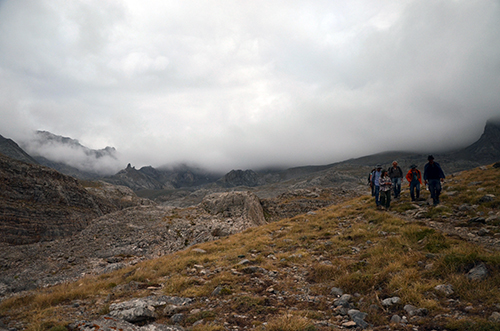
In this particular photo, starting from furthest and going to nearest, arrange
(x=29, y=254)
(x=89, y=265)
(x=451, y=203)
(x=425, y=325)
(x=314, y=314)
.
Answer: (x=29, y=254), (x=89, y=265), (x=451, y=203), (x=314, y=314), (x=425, y=325)

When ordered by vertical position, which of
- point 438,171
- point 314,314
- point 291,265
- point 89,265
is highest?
point 438,171

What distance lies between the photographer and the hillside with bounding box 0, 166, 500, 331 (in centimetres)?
600

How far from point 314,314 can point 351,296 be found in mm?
1718

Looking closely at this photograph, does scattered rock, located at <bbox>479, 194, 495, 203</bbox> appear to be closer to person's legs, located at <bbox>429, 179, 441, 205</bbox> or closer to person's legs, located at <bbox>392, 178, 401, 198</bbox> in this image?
person's legs, located at <bbox>429, 179, 441, 205</bbox>

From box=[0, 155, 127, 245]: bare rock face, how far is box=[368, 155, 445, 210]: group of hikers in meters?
57.7

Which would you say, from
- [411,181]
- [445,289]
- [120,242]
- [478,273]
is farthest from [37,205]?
[478,273]

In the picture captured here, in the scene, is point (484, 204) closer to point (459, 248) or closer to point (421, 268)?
point (459, 248)

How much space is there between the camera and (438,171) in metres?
16.5

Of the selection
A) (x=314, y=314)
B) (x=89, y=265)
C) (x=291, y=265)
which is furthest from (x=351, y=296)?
(x=89, y=265)

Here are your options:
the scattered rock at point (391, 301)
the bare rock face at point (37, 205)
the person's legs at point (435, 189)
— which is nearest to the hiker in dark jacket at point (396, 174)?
the person's legs at point (435, 189)

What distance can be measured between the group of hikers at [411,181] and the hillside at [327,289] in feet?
7.39

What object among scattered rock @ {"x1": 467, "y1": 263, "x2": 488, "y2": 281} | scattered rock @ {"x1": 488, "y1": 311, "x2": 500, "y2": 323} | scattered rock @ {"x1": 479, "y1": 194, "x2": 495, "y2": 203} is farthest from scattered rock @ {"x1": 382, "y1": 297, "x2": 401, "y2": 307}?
scattered rock @ {"x1": 479, "y1": 194, "x2": 495, "y2": 203}

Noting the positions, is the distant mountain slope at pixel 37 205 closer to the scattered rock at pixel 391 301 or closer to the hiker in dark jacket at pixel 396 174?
the scattered rock at pixel 391 301

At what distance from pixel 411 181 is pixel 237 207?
2655 cm
